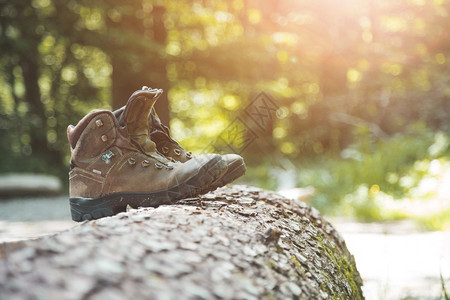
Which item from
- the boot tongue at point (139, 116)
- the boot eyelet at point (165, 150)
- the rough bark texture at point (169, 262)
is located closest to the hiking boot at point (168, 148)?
the boot eyelet at point (165, 150)

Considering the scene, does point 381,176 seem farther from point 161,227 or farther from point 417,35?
point 161,227

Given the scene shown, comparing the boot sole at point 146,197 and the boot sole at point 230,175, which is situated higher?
the boot sole at point 230,175

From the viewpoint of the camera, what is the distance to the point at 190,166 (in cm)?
210

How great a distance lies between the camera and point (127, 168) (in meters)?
2.15

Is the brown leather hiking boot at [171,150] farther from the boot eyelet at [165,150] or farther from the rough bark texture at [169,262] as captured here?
the rough bark texture at [169,262]

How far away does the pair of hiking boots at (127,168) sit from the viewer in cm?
209

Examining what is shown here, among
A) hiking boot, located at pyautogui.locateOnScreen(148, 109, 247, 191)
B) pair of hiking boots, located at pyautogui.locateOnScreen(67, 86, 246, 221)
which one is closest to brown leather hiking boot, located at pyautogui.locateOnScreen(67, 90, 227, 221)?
pair of hiking boots, located at pyautogui.locateOnScreen(67, 86, 246, 221)

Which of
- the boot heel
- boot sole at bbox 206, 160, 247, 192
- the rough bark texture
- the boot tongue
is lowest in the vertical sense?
the rough bark texture

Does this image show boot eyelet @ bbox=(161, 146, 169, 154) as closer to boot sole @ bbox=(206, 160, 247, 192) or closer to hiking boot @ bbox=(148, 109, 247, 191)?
hiking boot @ bbox=(148, 109, 247, 191)

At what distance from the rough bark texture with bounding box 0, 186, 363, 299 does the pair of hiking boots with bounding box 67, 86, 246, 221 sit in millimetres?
236

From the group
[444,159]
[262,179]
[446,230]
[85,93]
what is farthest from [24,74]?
[446,230]

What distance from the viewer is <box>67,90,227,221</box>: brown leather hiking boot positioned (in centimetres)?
208

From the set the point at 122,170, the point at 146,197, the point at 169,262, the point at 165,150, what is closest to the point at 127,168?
the point at 122,170

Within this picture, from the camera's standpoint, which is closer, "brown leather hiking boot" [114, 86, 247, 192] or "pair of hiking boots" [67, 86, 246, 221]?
"pair of hiking boots" [67, 86, 246, 221]
